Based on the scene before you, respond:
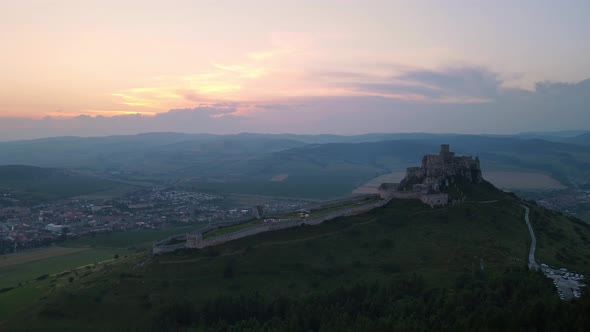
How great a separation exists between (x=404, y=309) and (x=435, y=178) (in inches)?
1486

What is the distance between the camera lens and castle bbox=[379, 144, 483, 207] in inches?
2928

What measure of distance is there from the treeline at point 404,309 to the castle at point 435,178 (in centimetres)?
2576

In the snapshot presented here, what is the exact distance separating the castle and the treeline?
25757mm

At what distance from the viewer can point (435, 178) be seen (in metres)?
78.4

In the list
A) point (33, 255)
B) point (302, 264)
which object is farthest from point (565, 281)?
point (33, 255)

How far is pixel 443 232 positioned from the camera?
64062 mm

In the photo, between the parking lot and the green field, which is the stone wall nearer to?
the parking lot

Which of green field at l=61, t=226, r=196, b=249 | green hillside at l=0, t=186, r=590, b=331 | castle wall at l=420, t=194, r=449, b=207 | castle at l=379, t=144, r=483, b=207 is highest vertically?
castle at l=379, t=144, r=483, b=207

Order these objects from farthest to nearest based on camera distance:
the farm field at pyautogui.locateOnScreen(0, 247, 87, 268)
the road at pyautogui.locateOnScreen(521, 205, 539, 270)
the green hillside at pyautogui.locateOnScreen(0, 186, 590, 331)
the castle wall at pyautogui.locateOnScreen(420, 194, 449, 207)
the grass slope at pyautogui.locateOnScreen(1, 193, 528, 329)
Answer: the farm field at pyautogui.locateOnScreen(0, 247, 87, 268) → the castle wall at pyautogui.locateOnScreen(420, 194, 449, 207) → the grass slope at pyautogui.locateOnScreen(1, 193, 528, 329) → the road at pyautogui.locateOnScreen(521, 205, 539, 270) → the green hillside at pyautogui.locateOnScreen(0, 186, 590, 331)

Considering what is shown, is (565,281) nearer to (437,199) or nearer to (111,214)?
(437,199)

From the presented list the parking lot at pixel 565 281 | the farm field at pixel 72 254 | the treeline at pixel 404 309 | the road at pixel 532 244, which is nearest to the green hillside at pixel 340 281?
the treeline at pixel 404 309

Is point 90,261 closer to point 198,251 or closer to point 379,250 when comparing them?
point 198,251

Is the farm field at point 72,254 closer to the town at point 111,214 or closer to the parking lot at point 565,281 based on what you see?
the town at point 111,214

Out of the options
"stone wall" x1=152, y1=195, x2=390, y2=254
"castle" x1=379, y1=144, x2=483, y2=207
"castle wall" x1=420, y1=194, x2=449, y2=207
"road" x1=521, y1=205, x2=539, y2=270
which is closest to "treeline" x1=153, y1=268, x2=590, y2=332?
"road" x1=521, y1=205, x2=539, y2=270
